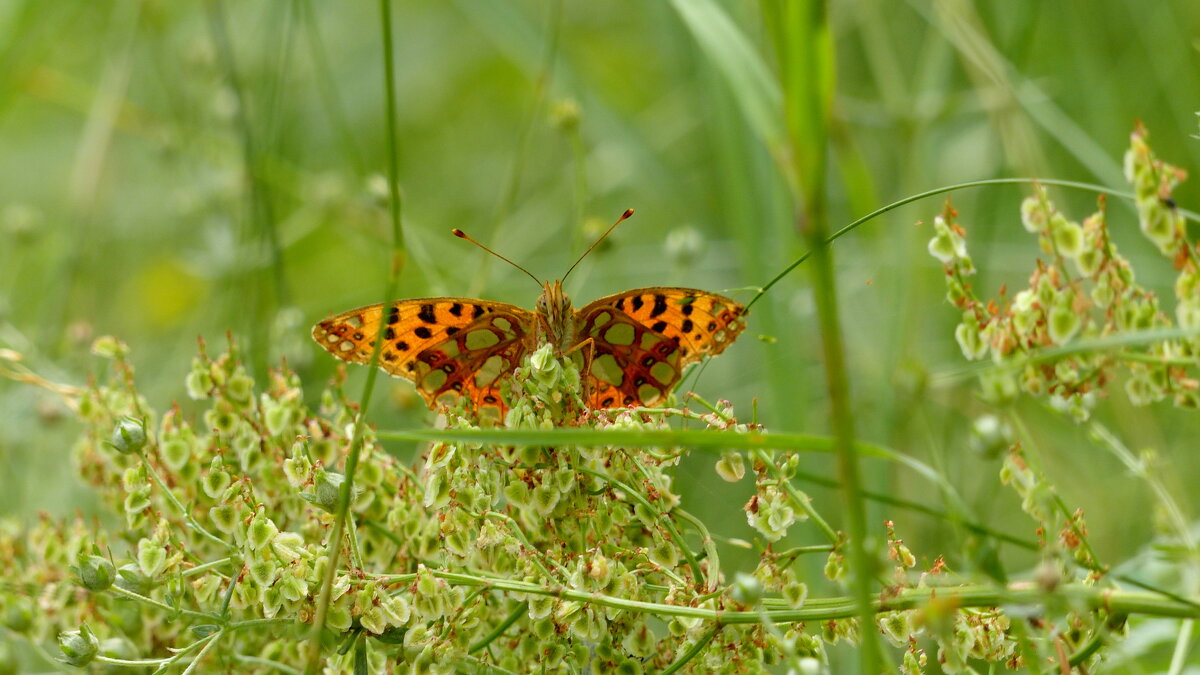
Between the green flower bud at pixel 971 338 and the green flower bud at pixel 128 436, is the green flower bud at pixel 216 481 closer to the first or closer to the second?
the green flower bud at pixel 128 436

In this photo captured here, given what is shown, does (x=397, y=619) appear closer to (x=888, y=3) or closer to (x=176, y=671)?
(x=176, y=671)

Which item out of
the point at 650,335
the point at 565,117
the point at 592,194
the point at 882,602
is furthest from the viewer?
the point at 592,194

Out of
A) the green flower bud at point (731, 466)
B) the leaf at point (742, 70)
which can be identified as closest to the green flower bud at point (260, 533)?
the green flower bud at point (731, 466)

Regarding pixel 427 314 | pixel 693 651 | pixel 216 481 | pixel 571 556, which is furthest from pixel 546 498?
pixel 427 314

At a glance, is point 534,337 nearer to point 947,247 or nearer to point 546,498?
point 546,498

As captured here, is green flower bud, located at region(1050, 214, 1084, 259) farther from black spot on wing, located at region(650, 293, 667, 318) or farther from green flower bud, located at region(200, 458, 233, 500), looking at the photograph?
green flower bud, located at region(200, 458, 233, 500)

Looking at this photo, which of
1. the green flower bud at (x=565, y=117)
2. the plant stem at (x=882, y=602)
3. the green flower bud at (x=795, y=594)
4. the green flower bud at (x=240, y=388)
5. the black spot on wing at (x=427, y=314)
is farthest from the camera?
the green flower bud at (x=565, y=117)

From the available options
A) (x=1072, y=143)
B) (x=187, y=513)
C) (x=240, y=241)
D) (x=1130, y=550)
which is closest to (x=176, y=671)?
(x=187, y=513)

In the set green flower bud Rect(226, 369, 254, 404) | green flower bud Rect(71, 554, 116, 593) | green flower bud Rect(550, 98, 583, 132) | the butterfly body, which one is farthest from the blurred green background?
green flower bud Rect(71, 554, 116, 593)
